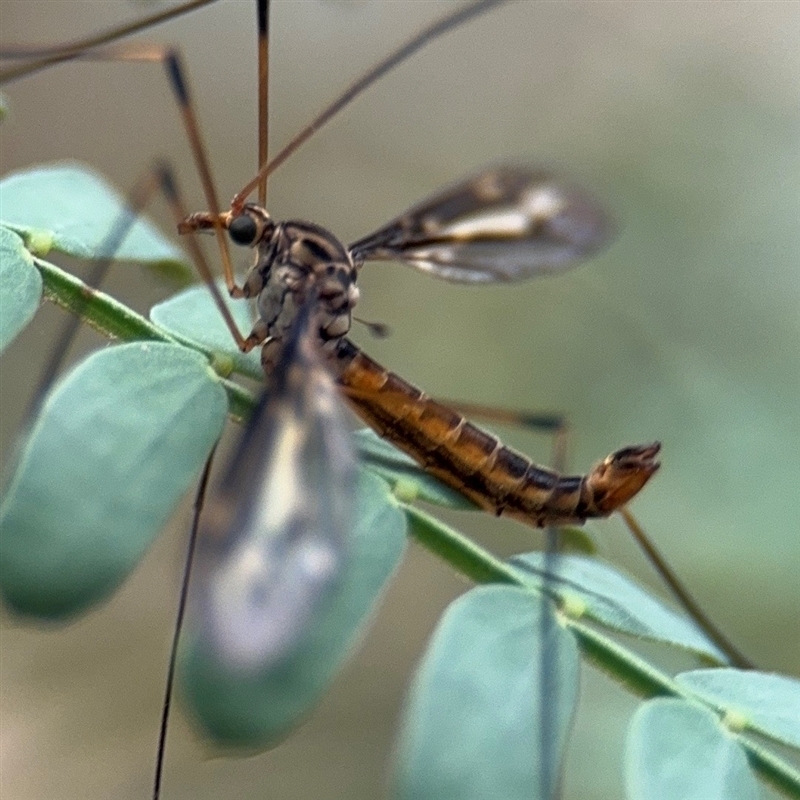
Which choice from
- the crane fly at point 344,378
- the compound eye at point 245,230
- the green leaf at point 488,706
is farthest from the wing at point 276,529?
the compound eye at point 245,230

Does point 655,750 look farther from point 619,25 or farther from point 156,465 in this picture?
point 619,25

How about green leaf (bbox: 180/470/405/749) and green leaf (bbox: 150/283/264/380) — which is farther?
green leaf (bbox: 150/283/264/380)

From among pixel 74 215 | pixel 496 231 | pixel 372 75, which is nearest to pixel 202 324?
pixel 74 215

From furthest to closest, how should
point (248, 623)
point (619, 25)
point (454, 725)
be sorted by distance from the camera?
1. point (619, 25)
2. point (454, 725)
3. point (248, 623)

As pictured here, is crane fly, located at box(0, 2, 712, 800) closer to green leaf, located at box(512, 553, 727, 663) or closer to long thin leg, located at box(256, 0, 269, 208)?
long thin leg, located at box(256, 0, 269, 208)

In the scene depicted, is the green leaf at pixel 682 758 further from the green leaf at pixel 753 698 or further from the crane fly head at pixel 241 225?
the crane fly head at pixel 241 225

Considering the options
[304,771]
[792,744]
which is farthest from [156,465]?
[304,771]

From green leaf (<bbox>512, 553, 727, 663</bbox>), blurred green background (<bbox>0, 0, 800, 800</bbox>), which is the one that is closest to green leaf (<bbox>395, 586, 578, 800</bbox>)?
green leaf (<bbox>512, 553, 727, 663</bbox>)
